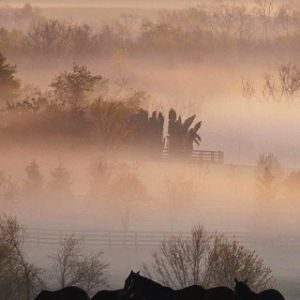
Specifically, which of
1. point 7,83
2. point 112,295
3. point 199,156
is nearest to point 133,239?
Answer: point 199,156

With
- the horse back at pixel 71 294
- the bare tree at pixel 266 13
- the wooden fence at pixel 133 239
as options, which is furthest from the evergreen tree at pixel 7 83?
the horse back at pixel 71 294

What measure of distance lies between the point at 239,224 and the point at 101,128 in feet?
78.1

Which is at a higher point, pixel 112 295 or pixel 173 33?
pixel 173 33

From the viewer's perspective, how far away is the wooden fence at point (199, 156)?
404 feet

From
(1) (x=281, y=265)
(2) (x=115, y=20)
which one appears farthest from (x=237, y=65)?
(1) (x=281, y=265)

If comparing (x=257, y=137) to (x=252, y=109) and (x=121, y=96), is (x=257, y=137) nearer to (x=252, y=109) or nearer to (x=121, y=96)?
(x=252, y=109)

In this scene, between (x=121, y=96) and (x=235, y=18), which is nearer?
(x=121, y=96)

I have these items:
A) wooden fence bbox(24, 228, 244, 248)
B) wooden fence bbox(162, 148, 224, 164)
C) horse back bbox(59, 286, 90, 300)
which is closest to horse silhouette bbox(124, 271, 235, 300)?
horse back bbox(59, 286, 90, 300)

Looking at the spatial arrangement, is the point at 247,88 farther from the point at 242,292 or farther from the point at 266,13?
the point at 242,292

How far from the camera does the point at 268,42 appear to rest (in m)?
165

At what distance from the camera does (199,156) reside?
133000mm

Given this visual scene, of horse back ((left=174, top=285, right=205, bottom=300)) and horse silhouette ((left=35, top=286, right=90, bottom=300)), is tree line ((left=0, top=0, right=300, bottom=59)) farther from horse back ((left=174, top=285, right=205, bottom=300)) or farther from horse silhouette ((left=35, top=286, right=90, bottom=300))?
horse back ((left=174, top=285, right=205, bottom=300))

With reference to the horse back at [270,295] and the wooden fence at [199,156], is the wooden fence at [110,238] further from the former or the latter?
the horse back at [270,295]

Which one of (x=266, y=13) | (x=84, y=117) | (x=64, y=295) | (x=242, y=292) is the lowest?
(x=64, y=295)
